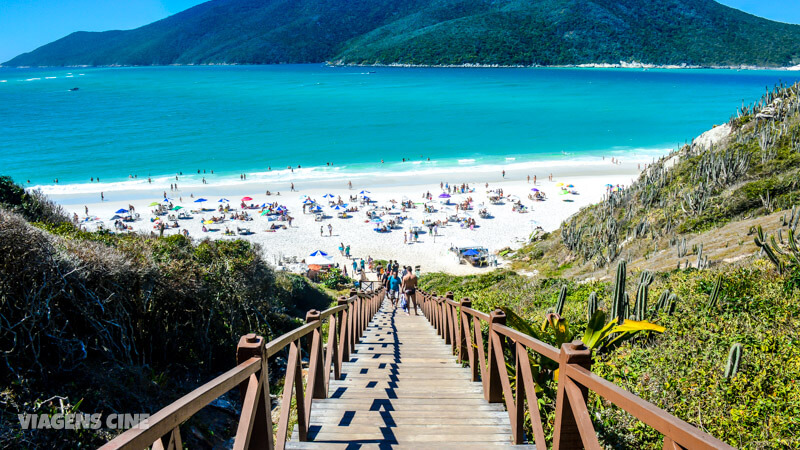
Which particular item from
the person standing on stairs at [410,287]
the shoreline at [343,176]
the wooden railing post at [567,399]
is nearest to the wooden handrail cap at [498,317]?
the wooden railing post at [567,399]

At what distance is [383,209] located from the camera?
34625 mm

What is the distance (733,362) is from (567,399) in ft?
7.90

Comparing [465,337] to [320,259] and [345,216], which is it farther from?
[345,216]

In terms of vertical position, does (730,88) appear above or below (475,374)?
above

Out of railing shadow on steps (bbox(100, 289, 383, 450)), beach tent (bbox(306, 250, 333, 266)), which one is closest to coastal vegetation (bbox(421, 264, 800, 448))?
railing shadow on steps (bbox(100, 289, 383, 450))

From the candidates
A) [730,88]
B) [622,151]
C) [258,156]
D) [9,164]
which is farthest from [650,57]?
[9,164]

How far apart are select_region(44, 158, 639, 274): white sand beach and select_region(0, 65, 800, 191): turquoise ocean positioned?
15.0ft

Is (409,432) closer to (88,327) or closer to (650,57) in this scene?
(88,327)

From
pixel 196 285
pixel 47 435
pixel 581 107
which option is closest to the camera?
pixel 47 435

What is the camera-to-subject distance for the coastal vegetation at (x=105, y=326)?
5.84 meters

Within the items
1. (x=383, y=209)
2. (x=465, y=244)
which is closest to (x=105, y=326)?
(x=465, y=244)

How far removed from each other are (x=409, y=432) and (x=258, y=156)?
52.8 metres

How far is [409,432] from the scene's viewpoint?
10.8 ft

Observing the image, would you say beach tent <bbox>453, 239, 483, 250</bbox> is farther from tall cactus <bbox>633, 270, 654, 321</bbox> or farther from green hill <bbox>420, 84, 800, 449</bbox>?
tall cactus <bbox>633, 270, 654, 321</bbox>
